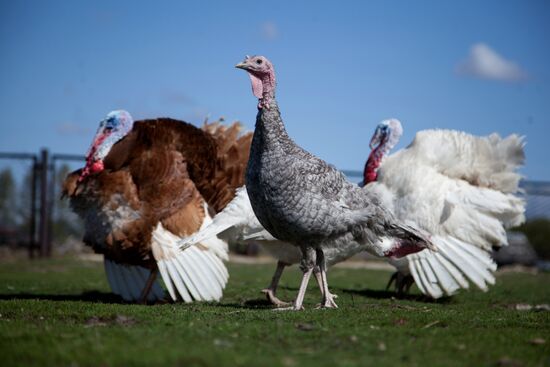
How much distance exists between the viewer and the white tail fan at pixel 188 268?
864 centimetres

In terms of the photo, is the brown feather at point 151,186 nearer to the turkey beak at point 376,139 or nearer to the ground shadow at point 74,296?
the ground shadow at point 74,296

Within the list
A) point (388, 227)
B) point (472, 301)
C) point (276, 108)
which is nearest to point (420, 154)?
point (472, 301)

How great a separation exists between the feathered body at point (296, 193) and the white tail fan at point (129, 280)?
2.86 metres

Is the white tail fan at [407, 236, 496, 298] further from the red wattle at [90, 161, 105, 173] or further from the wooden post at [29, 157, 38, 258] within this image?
the wooden post at [29, 157, 38, 258]

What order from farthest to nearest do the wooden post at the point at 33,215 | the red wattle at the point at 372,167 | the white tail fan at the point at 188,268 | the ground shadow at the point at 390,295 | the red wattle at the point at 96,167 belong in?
the wooden post at the point at 33,215
the red wattle at the point at 372,167
the ground shadow at the point at 390,295
the red wattle at the point at 96,167
the white tail fan at the point at 188,268

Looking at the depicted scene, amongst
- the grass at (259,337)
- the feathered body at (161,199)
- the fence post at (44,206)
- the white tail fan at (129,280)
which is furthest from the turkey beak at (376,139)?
the fence post at (44,206)

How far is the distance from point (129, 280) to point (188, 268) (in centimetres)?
109

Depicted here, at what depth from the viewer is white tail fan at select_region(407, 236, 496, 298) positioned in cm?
961

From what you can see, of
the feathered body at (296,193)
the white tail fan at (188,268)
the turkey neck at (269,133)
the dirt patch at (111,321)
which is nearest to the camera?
the dirt patch at (111,321)

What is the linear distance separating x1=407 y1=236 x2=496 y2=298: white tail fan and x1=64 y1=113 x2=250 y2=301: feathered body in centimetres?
283

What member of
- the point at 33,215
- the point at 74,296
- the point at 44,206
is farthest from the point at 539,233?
the point at 74,296

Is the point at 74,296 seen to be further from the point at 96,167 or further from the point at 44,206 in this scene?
the point at 44,206

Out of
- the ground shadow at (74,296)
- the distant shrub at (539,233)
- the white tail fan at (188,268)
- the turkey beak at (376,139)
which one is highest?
the turkey beak at (376,139)

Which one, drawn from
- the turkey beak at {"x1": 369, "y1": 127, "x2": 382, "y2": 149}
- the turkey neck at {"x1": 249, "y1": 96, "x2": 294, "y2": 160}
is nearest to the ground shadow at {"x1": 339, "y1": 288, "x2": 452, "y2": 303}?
the turkey beak at {"x1": 369, "y1": 127, "x2": 382, "y2": 149}
